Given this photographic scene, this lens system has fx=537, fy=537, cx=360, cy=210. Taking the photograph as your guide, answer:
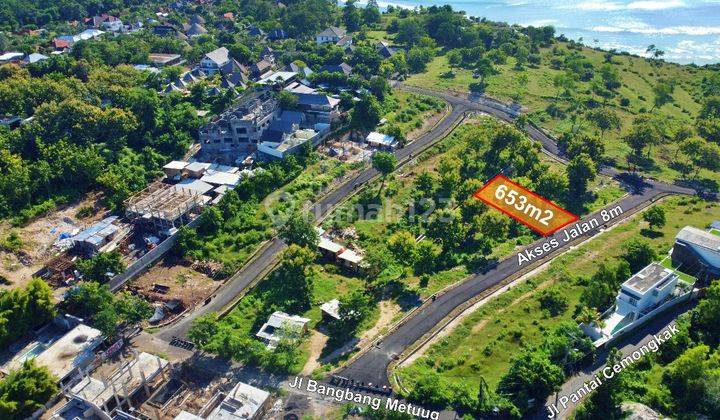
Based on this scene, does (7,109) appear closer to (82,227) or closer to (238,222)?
(82,227)

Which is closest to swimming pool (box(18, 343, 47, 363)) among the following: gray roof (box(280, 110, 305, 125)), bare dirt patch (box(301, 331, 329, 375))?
bare dirt patch (box(301, 331, 329, 375))

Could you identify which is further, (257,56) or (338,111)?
(257,56)

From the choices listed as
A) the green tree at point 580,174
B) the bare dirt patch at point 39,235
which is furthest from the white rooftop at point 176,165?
the green tree at point 580,174

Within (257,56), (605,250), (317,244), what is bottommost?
(605,250)

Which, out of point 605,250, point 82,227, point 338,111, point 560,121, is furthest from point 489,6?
point 82,227

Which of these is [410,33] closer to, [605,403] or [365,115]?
[365,115]

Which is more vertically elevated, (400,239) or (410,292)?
(400,239)

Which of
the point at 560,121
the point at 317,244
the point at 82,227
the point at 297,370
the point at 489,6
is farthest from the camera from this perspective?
the point at 489,6
